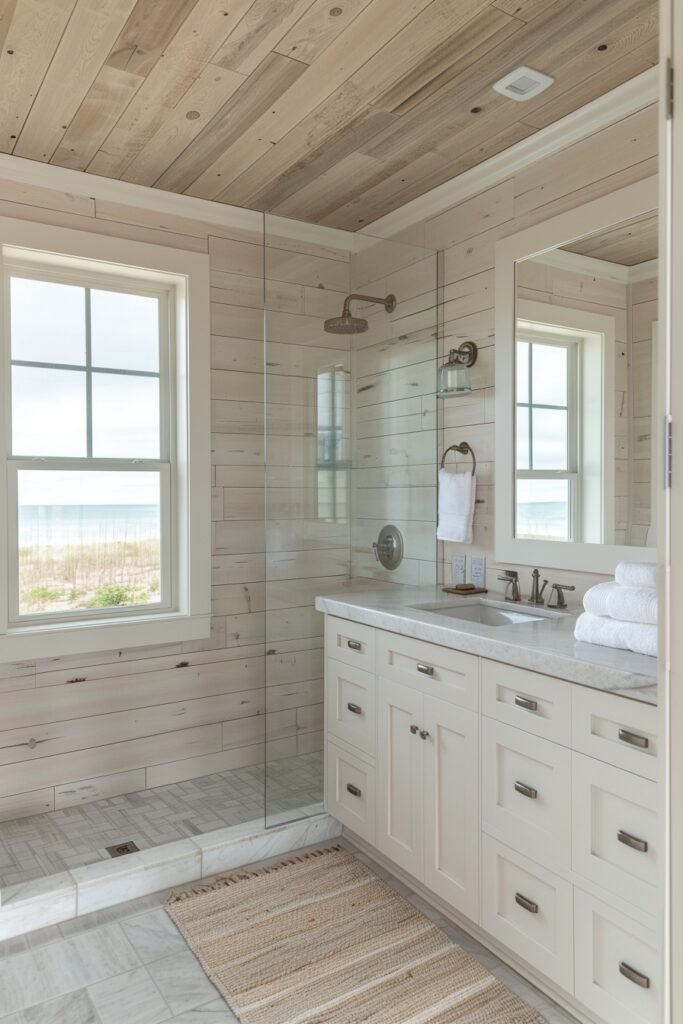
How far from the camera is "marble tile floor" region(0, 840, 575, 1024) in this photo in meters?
1.84

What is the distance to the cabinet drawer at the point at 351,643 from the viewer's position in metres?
2.50

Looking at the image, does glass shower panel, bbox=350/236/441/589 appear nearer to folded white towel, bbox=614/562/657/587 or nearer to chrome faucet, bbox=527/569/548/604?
chrome faucet, bbox=527/569/548/604

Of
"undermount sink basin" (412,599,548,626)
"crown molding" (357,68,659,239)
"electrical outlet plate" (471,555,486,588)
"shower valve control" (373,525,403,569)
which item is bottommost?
"undermount sink basin" (412,599,548,626)

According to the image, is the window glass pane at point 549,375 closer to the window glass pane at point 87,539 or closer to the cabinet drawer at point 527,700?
the cabinet drawer at point 527,700

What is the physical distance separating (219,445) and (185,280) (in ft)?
2.40

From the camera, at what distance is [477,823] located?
79.5 inches

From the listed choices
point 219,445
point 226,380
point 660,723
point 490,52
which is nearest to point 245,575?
point 219,445

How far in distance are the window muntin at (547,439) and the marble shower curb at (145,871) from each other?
1380 mm

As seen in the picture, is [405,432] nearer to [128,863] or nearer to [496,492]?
[496,492]

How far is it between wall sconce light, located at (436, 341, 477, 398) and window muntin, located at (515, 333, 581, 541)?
244 millimetres

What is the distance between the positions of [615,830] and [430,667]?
0.71 m

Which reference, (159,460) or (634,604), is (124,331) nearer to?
(159,460)

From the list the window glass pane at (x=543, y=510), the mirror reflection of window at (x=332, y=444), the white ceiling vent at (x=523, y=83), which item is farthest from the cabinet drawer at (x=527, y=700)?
the white ceiling vent at (x=523, y=83)

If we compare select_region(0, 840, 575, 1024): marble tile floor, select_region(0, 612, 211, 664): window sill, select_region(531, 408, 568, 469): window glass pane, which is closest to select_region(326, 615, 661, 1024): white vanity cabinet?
select_region(0, 840, 575, 1024): marble tile floor
